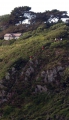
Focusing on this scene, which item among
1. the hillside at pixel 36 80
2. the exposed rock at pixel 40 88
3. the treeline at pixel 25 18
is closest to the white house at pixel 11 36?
the treeline at pixel 25 18

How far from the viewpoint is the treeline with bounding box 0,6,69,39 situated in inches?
3324

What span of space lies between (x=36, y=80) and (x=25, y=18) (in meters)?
26.7

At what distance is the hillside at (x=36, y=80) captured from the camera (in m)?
58.3

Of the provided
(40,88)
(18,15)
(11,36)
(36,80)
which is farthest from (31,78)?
(18,15)

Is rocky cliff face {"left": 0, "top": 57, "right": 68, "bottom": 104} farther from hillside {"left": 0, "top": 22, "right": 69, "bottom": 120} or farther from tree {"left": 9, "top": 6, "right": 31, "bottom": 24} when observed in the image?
tree {"left": 9, "top": 6, "right": 31, "bottom": 24}

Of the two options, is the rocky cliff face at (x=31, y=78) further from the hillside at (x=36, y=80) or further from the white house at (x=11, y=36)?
the white house at (x=11, y=36)

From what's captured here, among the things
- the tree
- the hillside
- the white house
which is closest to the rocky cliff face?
the hillside

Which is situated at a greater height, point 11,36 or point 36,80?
point 11,36

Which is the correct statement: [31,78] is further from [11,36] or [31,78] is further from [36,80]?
[11,36]

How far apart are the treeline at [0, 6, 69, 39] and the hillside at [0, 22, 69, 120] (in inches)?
544

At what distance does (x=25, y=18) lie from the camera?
8662cm

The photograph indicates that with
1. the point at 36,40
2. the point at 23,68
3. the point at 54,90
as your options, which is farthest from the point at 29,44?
the point at 54,90

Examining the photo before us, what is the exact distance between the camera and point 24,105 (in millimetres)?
60062

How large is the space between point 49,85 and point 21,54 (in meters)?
8.48
